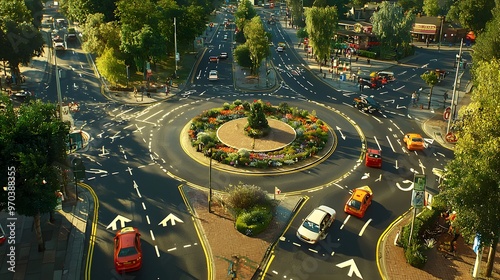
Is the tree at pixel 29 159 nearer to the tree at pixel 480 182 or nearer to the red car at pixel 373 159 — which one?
the tree at pixel 480 182

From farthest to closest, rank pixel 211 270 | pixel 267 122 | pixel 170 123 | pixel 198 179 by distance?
pixel 170 123 → pixel 267 122 → pixel 198 179 → pixel 211 270

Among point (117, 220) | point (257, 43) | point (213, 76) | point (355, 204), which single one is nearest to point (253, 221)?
point (355, 204)

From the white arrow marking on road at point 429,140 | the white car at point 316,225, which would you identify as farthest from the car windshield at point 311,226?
the white arrow marking on road at point 429,140

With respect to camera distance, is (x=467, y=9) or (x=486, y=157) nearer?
(x=486, y=157)

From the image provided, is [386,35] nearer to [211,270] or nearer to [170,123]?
[170,123]

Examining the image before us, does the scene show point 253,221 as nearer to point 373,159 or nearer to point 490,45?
point 373,159

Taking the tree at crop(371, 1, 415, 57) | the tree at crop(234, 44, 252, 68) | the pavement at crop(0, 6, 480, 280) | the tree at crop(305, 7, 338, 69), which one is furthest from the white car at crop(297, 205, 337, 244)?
the tree at crop(371, 1, 415, 57)

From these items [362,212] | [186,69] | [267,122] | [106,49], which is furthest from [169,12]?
[362,212]
